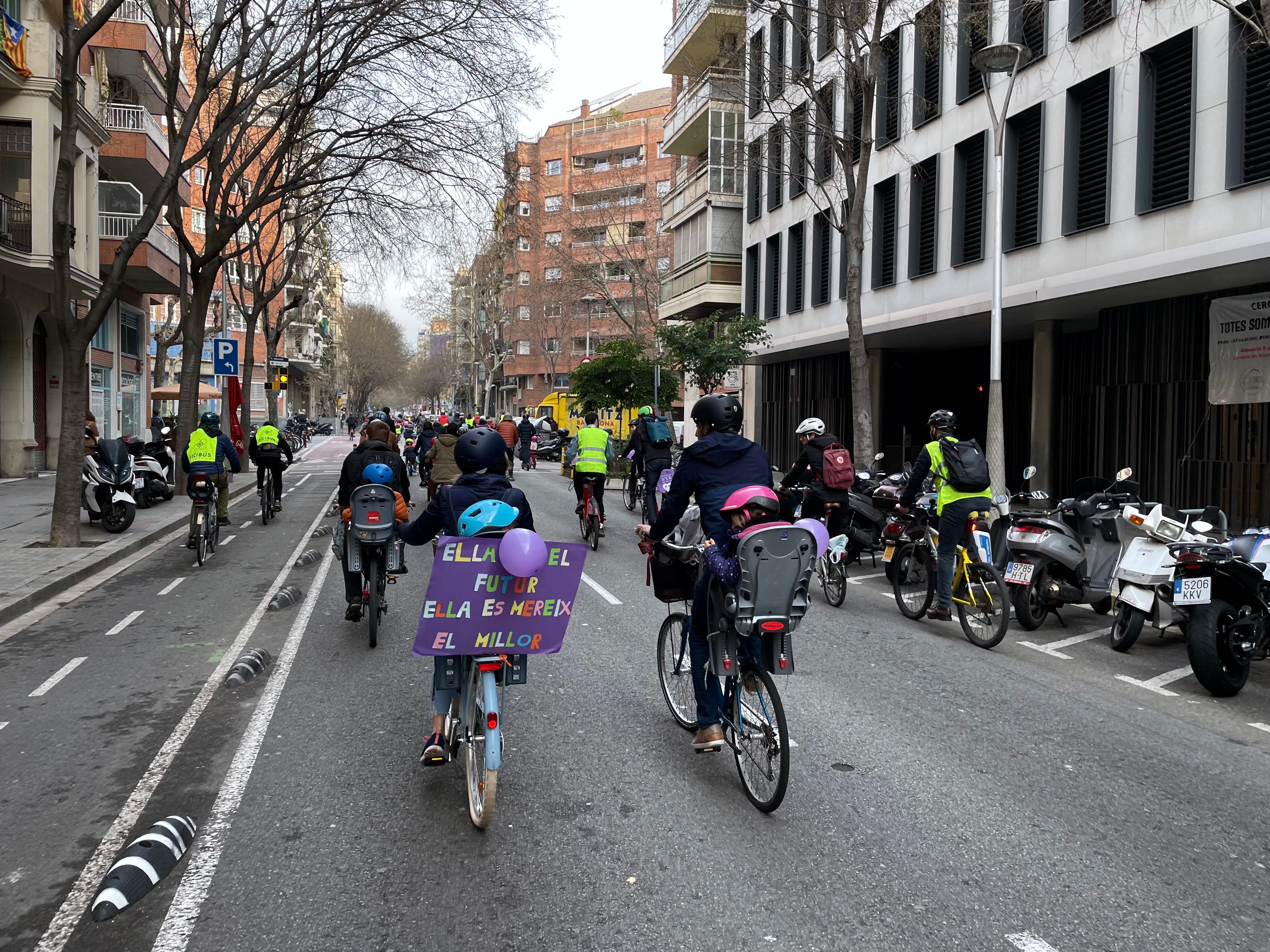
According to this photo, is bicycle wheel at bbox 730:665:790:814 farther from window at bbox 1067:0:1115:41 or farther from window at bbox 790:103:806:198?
window at bbox 1067:0:1115:41

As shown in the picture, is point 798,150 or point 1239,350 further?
point 798,150

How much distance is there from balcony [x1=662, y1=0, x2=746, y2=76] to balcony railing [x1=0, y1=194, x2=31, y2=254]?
587 inches

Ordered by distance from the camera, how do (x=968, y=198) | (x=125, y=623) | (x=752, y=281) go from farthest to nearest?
1. (x=752, y=281)
2. (x=968, y=198)
3. (x=125, y=623)

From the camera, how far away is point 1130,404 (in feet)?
55.6

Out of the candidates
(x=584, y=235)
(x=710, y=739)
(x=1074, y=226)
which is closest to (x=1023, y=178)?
(x=1074, y=226)

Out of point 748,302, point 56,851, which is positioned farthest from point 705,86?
point 56,851

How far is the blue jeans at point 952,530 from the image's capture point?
8.41m

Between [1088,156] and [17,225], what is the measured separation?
19915mm

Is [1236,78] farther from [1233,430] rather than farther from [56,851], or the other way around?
[56,851]

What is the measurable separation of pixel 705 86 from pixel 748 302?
22.1 ft

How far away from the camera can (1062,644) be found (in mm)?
8461

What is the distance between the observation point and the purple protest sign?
410 centimetres

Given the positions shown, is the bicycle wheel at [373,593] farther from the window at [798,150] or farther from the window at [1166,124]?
the window at [1166,124]

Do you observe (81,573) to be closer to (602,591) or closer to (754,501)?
(602,591)
